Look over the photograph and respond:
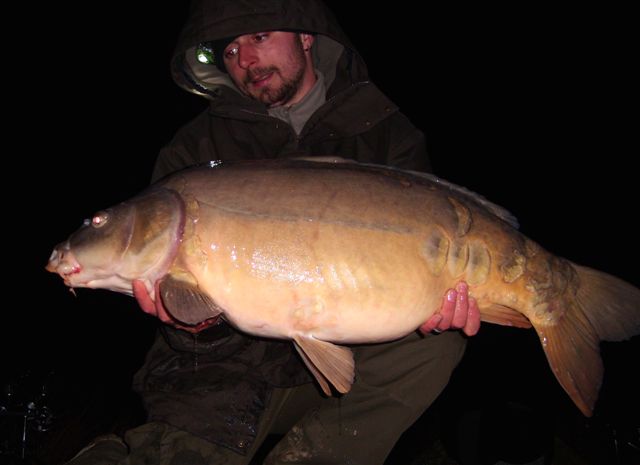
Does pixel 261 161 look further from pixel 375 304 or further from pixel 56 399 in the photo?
pixel 56 399

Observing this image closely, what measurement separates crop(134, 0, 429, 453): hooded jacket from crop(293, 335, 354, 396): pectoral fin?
1.67 feet

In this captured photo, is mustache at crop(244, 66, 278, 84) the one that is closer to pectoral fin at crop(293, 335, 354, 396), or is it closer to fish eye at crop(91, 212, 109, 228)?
fish eye at crop(91, 212, 109, 228)

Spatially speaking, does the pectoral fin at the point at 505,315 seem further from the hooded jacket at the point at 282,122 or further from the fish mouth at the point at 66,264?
the fish mouth at the point at 66,264

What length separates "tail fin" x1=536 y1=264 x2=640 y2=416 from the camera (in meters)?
1.61

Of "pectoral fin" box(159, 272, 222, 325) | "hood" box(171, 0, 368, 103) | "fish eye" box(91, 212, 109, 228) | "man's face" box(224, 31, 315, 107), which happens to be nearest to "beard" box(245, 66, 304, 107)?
"man's face" box(224, 31, 315, 107)

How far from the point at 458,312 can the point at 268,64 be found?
166 cm

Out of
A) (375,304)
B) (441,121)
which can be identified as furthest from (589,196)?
(375,304)

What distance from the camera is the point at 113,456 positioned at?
1888 mm

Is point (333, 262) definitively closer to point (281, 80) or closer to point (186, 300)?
point (186, 300)

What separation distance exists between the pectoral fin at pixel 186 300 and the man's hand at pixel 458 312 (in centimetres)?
78

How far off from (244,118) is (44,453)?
6.85 ft

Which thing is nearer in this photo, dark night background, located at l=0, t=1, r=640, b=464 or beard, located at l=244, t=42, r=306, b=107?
beard, located at l=244, t=42, r=306, b=107

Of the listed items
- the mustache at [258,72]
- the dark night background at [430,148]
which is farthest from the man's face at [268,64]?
the dark night background at [430,148]

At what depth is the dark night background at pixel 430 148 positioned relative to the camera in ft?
10.5
